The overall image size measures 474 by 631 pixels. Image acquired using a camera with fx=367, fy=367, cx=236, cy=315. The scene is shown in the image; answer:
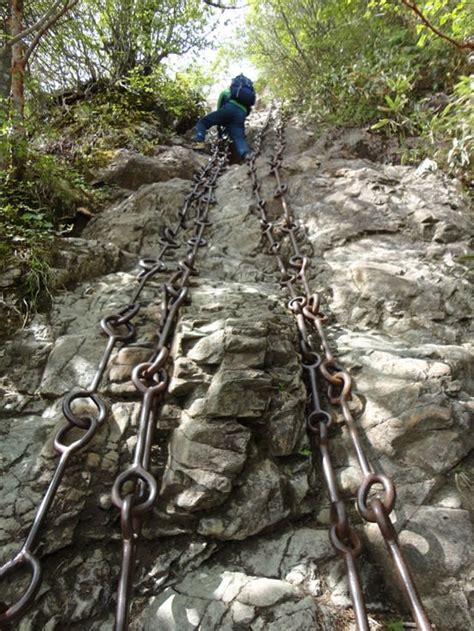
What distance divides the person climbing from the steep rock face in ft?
14.3

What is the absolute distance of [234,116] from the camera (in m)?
5.93

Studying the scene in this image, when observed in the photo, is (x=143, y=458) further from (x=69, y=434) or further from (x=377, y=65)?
(x=377, y=65)

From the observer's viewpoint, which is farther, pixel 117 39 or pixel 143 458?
pixel 117 39

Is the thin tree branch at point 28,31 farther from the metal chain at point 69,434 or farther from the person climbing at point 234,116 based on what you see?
the person climbing at point 234,116

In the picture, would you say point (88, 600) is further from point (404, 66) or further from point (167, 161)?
point (404, 66)

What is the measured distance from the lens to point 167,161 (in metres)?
4.47

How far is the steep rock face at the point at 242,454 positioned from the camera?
109 cm

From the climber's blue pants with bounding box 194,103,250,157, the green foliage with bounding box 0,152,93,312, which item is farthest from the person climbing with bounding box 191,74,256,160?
the green foliage with bounding box 0,152,93,312

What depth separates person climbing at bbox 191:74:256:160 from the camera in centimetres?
586

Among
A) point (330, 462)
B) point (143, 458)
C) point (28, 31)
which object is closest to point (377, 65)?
point (28, 31)

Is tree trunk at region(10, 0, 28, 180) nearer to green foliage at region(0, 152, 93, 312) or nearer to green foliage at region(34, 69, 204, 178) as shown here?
green foliage at region(0, 152, 93, 312)

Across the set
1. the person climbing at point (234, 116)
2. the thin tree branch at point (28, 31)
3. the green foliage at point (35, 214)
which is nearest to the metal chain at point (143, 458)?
the green foliage at point (35, 214)

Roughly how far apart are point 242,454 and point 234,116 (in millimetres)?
Answer: 5932

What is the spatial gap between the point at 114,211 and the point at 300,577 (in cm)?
309
